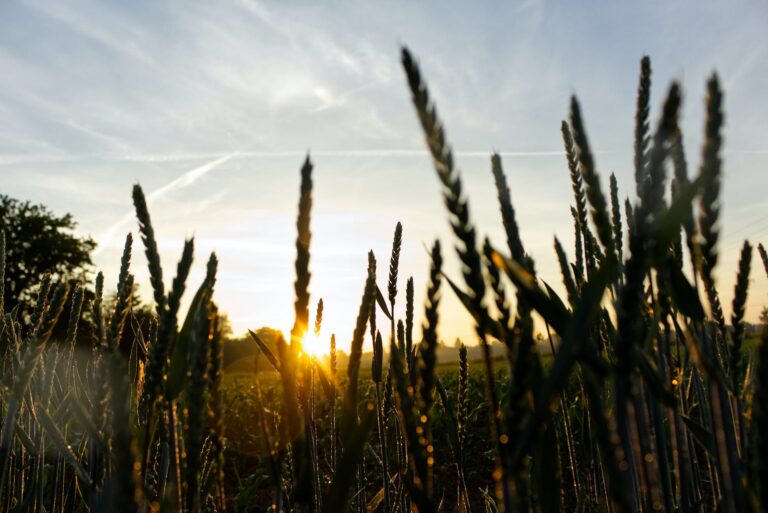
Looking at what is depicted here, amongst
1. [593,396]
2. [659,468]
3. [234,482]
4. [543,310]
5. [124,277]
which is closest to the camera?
[593,396]

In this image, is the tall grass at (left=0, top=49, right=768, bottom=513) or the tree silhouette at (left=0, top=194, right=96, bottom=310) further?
the tree silhouette at (left=0, top=194, right=96, bottom=310)

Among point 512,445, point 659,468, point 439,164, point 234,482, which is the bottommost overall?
point 234,482

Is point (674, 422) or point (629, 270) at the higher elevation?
point (629, 270)

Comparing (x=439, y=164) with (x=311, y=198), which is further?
(x=311, y=198)

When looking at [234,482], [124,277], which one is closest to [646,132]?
[124,277]

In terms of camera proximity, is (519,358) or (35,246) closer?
(519,358)

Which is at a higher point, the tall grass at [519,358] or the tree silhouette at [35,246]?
the tree silhouette at [35,246]

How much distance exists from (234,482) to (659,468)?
6.54 meters

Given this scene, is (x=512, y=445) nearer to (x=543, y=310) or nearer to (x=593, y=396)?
(x=593, y=396)

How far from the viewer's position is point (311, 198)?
0.74m

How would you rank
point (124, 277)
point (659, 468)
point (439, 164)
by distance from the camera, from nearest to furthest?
1. point (439, 164)
2. point (659, 468)
3. point (124, 277)

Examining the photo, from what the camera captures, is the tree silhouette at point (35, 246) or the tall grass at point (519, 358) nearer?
the tall grass at point (519, 358)

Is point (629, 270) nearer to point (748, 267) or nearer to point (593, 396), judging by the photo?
point (593, 396)

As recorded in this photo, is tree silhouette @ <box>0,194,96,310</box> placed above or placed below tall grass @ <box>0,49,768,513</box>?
above
